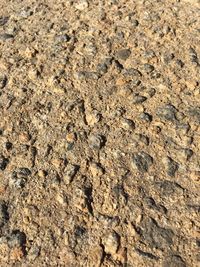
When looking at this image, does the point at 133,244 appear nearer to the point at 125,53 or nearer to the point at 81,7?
the point at 125,53

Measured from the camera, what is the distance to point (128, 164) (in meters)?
2.58

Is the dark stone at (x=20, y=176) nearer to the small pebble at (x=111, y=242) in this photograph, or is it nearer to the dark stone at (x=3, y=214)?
the dark stone at (x=3, y=214)

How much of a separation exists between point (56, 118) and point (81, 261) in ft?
3.06

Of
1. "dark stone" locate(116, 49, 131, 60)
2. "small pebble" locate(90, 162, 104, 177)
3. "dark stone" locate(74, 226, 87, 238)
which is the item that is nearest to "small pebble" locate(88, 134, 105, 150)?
"small pebble" locate(90, 162, 104, 177)

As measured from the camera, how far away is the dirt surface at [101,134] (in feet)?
7.48

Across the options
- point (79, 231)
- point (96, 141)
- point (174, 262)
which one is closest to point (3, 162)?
point (96, 141)

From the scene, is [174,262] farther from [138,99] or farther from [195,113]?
[138,99]

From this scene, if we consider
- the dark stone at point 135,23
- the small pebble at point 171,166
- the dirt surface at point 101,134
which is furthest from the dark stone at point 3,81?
the small pebble at point 171,166

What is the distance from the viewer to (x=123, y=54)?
10.6 feet

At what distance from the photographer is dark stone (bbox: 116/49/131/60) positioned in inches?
126

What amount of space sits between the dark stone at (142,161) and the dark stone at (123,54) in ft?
2.71

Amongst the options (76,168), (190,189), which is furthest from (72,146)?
(190,189)

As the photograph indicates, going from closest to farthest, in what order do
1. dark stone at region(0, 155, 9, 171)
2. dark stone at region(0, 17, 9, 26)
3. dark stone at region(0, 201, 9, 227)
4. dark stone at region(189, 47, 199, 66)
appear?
1. dark stone at region(0, 201, 9, 227)
2. dark stone at region(0, 155, 9, 171)
3. dark stone at region(189, 47, 199, 66)
4. dark stone at region(0, 17, 9, 26)

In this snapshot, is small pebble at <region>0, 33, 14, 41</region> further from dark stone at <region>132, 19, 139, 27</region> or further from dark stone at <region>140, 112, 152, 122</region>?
dark stone at <region>140, 112, 152, 122</region>
